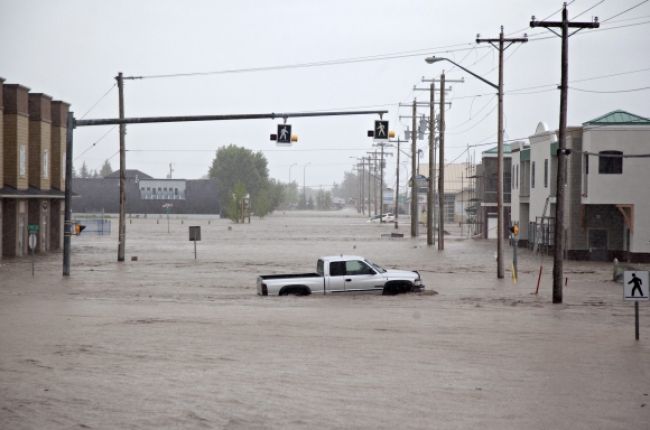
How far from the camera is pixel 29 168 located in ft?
173

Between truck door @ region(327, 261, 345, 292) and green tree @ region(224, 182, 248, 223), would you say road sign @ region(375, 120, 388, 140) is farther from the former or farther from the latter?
green tree @ region(224, 182, 248, 223)

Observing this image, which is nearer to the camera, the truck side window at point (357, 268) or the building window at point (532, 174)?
the truck side window at point (357, 268)

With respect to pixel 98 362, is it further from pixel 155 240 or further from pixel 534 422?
pixel 155 240

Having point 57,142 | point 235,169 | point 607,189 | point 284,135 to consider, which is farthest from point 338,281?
A: point 235,169

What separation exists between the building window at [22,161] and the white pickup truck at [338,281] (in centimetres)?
2587

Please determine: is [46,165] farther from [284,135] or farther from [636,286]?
[636,286]

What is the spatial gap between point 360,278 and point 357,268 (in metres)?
0.32

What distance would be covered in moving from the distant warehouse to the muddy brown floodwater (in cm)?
11567

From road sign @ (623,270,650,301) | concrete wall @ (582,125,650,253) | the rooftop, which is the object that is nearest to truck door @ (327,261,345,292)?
road sign @ (623,270,650,301)

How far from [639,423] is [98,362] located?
865 cm

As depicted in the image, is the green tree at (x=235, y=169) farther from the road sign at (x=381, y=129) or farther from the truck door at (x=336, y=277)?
the truck door at (x=336, y=277)

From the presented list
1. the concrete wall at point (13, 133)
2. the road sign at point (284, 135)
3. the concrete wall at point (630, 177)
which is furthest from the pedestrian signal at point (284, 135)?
the concrete wall at point (13, 133)

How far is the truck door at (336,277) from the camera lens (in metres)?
27.5

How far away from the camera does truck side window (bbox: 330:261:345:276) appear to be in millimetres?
27688
